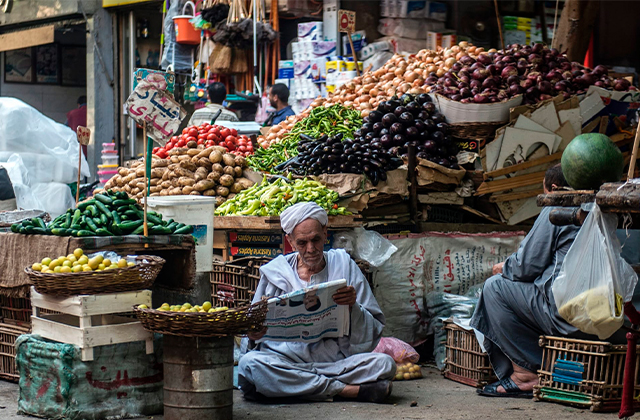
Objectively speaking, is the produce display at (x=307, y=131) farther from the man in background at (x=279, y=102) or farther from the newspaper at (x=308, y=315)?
the newspaper at (x=308, y=315)

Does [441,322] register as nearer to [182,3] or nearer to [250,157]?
[250,157]

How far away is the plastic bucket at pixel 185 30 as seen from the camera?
13.0m

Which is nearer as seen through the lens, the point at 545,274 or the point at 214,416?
the point at 214,416

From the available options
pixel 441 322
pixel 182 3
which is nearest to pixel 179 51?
pixel 182 3

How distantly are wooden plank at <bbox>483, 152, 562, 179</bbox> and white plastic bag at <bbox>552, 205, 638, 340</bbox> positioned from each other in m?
3.27

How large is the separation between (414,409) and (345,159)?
267 centimetres

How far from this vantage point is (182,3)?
13422 mm

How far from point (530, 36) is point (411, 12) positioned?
1995mm

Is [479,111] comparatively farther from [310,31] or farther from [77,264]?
[310,31]

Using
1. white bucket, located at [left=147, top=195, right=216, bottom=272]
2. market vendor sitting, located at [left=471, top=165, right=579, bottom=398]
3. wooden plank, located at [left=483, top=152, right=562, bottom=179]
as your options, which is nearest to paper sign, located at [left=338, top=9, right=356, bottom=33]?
wooden plank, located at [left=483, top=152, right=562, bottom=179]

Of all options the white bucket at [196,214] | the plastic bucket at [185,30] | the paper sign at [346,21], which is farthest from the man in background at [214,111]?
the white bucket at [196,214]

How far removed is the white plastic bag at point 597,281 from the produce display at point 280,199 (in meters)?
2.58

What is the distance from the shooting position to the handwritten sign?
209 inches

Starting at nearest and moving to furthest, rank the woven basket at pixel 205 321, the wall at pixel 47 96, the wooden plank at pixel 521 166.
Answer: the woven basket at pixel 205 321, the wooden plank at pixel 521 166, the wall at pixel 47 96
